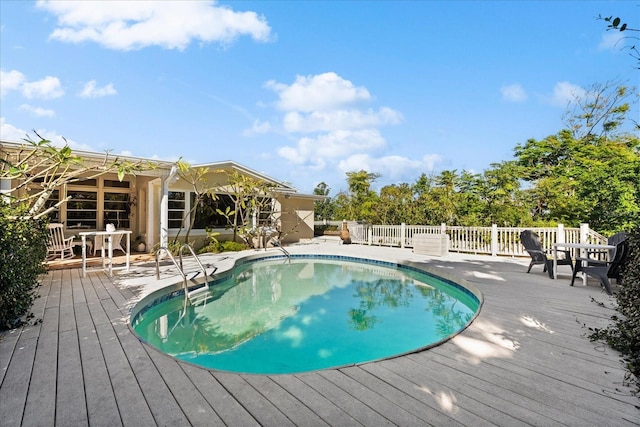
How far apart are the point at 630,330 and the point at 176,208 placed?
37.6ft

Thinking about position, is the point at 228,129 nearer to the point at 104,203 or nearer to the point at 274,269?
the point at 104,203

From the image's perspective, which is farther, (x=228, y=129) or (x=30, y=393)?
(x=228, y=129)

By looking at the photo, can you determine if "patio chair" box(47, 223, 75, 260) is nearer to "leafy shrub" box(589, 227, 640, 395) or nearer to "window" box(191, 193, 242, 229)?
"window" box(191, 193, 242, 229)

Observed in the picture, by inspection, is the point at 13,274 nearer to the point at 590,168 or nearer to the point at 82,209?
the point at 82,209

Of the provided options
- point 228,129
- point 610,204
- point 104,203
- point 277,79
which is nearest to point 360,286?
point 104,203

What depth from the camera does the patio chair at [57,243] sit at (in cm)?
865

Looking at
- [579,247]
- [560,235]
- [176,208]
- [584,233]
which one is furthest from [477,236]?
[176,208]

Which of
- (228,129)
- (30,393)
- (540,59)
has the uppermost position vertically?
(540,59)

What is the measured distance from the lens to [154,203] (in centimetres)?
1110

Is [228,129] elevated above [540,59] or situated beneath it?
situated beneath

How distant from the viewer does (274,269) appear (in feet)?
32.6

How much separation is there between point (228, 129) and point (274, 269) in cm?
1175

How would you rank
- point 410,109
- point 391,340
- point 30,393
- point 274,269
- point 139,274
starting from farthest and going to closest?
point 410,109 → point 274,269 → point 139,274 → point 391,340 → point 30,393

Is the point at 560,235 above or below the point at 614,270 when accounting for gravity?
above
